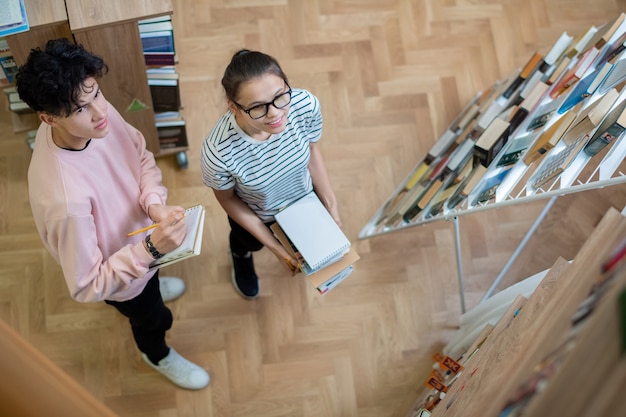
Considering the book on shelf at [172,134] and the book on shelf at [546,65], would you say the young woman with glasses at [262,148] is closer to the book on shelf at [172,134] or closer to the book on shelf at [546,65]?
the book on shelf at [172,134]

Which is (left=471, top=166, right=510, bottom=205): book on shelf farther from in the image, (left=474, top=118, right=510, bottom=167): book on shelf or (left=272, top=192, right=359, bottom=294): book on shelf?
(left=272, top=192, right=359, bottom=294): book on shelf

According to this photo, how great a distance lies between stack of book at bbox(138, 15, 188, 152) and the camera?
→ 2471mm

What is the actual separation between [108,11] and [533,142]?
1.59 meters

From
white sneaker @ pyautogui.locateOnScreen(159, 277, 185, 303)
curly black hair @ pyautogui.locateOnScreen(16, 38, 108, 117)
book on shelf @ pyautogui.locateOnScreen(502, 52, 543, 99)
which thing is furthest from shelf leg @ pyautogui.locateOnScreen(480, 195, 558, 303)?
curly black hair @ pyautogui.locateOnScreen(16, 38, 108, 117)

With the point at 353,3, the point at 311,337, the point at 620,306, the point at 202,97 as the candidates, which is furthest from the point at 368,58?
the point at 620,306

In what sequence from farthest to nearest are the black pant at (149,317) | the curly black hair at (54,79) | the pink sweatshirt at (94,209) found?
the black pant at (149,317) < the pink sweatshirt at (94,209) < the curly black hair at (54,79)

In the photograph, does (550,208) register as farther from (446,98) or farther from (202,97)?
(202,97)

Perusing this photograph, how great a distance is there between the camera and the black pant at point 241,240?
8.39 feet

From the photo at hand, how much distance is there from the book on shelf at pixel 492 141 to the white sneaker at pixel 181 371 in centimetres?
158

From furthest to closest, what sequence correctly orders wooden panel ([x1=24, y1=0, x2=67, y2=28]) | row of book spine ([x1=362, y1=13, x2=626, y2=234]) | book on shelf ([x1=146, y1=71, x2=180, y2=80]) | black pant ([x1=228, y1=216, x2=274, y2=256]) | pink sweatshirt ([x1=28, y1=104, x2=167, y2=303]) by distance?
book on shelf ([x1=146, y1=71, x2=180, y2=80]), black pant ([x1=228, y1=216, x2=274, y2=256]), wooden panel ([x1=24, y1=0, x2=67, y2=28]), row of book spine ([x1=362, y1=13, x2=626, y2=234]), pink sweatshirt ([x1=28, y1=104, x2=167, y2=303])

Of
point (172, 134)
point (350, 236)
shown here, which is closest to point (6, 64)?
point (172, 134)

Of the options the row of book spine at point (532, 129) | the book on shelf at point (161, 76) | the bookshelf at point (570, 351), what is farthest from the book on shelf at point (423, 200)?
the book on shelf at point (161, 76)

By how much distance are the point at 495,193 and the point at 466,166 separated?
379 mm

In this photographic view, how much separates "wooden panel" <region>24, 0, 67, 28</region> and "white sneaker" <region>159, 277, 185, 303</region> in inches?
51.4
